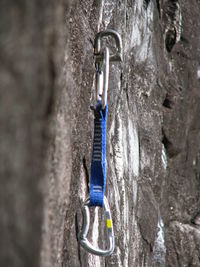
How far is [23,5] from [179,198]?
3574mm

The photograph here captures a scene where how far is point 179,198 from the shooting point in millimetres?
3881

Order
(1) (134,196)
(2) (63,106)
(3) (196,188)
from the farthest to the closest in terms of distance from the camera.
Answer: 1. (3) (196,188)
2. (1) (134,196)
3. (2) (63,106)

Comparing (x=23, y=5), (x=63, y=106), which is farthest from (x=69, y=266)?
(x=23, y=5)

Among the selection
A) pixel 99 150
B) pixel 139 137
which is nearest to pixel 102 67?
pixel 99 150

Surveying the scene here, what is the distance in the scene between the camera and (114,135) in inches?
80.0

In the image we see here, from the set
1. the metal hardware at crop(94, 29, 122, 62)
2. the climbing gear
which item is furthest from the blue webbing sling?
the metal hardware at crop(94, 29, 122, 62)

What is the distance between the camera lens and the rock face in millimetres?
488

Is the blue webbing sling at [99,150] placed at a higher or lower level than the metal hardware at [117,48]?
lower

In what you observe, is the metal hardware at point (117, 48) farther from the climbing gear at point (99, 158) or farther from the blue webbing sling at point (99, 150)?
the blue webbing sling at point (99, 150)

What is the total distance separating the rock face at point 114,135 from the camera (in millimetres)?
488

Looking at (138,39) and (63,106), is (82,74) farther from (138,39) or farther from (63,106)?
(138,39)

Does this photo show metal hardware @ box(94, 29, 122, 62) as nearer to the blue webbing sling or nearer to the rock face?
the rock face

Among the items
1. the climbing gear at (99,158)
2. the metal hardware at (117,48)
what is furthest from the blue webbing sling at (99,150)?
the metal hardware at (117,48)

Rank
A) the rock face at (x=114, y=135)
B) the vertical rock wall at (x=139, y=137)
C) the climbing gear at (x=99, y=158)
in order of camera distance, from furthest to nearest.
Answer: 1. the vertical rock wall at (x=139, y=137)
2. the climbing gear at (x=99, y=158)
3. the rock face at (x=114, y=135)
